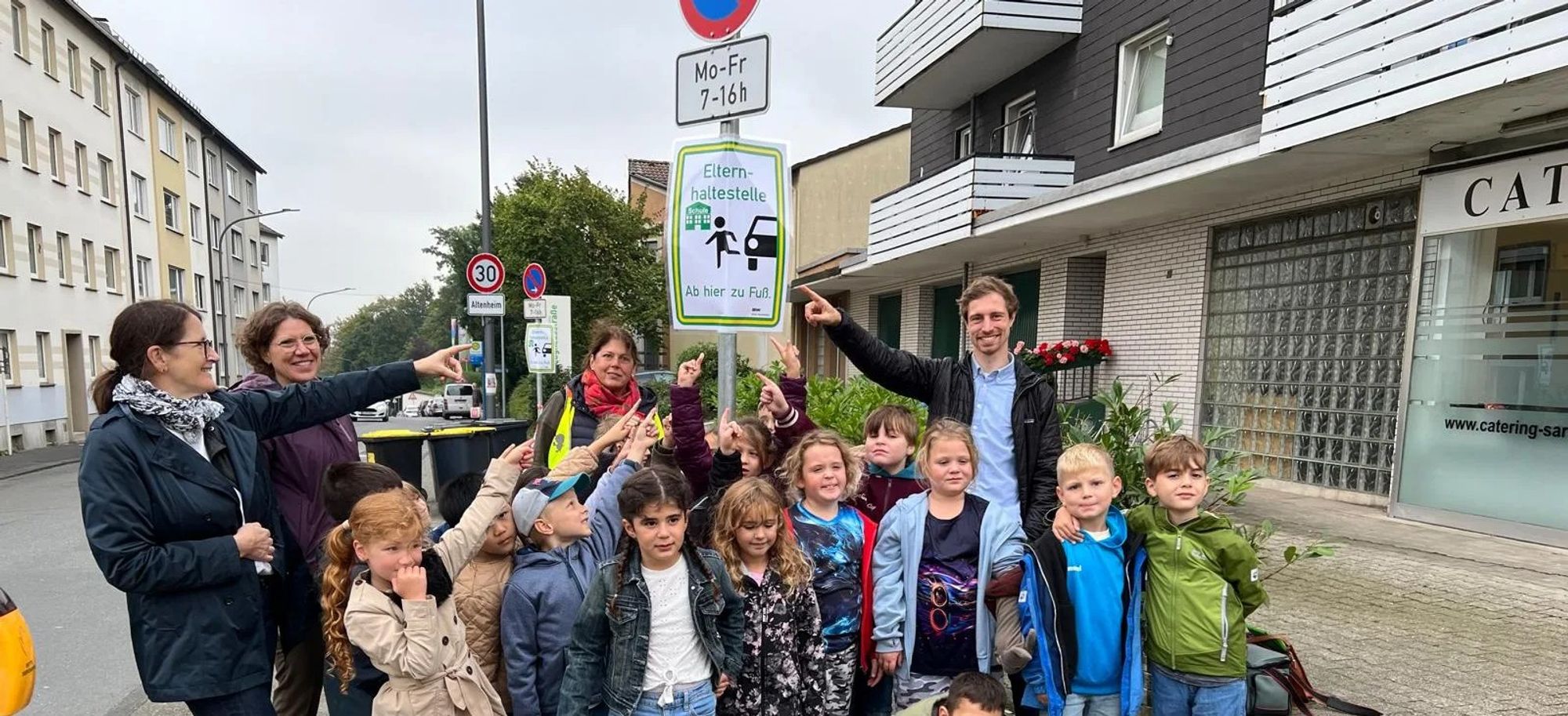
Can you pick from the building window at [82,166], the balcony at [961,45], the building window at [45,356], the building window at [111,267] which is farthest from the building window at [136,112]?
the balcony at [961,45]

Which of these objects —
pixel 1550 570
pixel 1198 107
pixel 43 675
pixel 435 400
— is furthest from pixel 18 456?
pixel 1550 570

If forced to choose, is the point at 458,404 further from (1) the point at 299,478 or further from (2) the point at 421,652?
(2) the point at 421,652

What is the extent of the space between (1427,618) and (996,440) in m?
3.23

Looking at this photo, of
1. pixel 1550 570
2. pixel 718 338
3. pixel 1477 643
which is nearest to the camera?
pixel 718 338

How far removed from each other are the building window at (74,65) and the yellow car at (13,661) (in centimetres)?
2599

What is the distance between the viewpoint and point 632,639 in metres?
2.29

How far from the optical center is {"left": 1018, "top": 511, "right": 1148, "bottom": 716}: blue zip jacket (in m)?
2.46

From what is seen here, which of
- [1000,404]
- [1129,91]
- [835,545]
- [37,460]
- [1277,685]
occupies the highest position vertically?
[1129,91]

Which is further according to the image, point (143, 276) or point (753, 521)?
point (143, 276)

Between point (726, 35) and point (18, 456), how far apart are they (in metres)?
19.8

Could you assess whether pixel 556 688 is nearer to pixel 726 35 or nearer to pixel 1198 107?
pixel 726 35

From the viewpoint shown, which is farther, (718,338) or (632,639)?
(718,338)

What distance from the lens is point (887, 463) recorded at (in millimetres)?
3016

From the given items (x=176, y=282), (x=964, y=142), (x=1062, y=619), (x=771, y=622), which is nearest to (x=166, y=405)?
(x=771, y=622)
